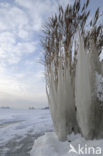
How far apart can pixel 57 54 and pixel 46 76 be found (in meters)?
0.41

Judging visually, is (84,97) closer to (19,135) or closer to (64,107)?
(64,107)

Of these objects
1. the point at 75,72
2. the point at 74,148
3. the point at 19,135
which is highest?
the point at 75,72

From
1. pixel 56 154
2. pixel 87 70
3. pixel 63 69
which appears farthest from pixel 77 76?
pixel 56 154

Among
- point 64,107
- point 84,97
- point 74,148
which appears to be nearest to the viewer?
point 74,148

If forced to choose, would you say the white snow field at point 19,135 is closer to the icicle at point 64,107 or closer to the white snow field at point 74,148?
Result: the white snow field at point 74,148

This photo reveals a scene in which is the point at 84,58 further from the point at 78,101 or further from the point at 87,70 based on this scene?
the point at 78,101

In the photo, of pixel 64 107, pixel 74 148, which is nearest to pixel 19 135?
pixel 64 107

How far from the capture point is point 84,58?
1507 millimetres

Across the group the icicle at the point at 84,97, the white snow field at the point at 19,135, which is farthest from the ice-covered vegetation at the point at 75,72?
the white snow field at the point at 19,135

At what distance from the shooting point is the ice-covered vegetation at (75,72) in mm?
1446

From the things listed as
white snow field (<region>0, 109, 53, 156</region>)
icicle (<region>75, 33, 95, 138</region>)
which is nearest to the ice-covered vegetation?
icicle (<region>75, 33, 95, 138</region>)

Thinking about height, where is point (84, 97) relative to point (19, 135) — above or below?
above

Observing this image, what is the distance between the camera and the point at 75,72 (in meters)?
1.76

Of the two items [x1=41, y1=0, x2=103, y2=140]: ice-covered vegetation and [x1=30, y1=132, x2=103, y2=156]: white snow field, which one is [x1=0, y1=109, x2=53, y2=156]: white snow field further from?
[x1=41, y1=0, x2=103, y2=140]: ice-covered vegetation
